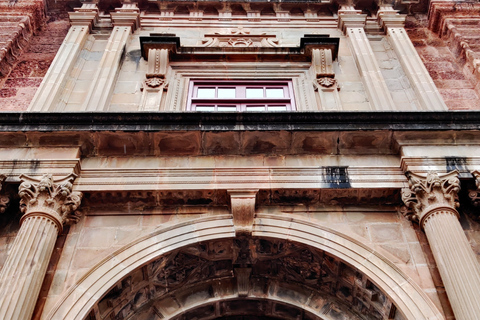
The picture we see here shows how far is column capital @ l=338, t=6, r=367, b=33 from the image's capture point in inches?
486

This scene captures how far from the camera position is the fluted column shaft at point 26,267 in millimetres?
6035

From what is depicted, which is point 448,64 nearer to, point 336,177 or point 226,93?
point 226,93

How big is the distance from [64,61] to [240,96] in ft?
12.8

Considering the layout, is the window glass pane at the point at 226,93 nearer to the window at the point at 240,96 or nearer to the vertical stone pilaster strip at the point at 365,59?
the window at the point at 240,96

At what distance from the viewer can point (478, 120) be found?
8.13 meters

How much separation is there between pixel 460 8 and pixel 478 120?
6.51 m

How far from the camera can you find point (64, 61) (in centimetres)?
1072

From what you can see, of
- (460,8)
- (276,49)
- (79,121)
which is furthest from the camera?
(460,8)

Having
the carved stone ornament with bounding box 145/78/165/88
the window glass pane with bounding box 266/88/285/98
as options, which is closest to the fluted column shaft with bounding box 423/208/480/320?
the window glass pane with bounding box 266/88/285/98

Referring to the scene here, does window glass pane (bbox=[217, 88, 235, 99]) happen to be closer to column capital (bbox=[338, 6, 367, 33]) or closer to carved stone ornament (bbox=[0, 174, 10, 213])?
column capital (bbox=[338, 6, 367, 33])

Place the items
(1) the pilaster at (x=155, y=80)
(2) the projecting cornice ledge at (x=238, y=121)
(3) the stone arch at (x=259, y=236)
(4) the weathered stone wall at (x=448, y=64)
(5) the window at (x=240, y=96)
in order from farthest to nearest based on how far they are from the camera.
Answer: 1. (4) the weathered stone wall at (x=448, y=64)
2. (5) the window at (x=240, y=96)
3. (1) the pilaster at (x=155, y=80)
4. (2) the projecting cornice ledge at (x=238, y=121)
5. (3) the stone arch at (x=259, y=236)

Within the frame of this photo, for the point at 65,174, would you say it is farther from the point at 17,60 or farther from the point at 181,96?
the point at 17,60

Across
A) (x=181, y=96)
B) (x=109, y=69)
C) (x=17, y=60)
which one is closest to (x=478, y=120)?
(x=181, y=96)

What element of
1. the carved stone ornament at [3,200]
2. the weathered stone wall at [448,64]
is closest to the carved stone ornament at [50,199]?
the carved stone ornament at [3,200]
